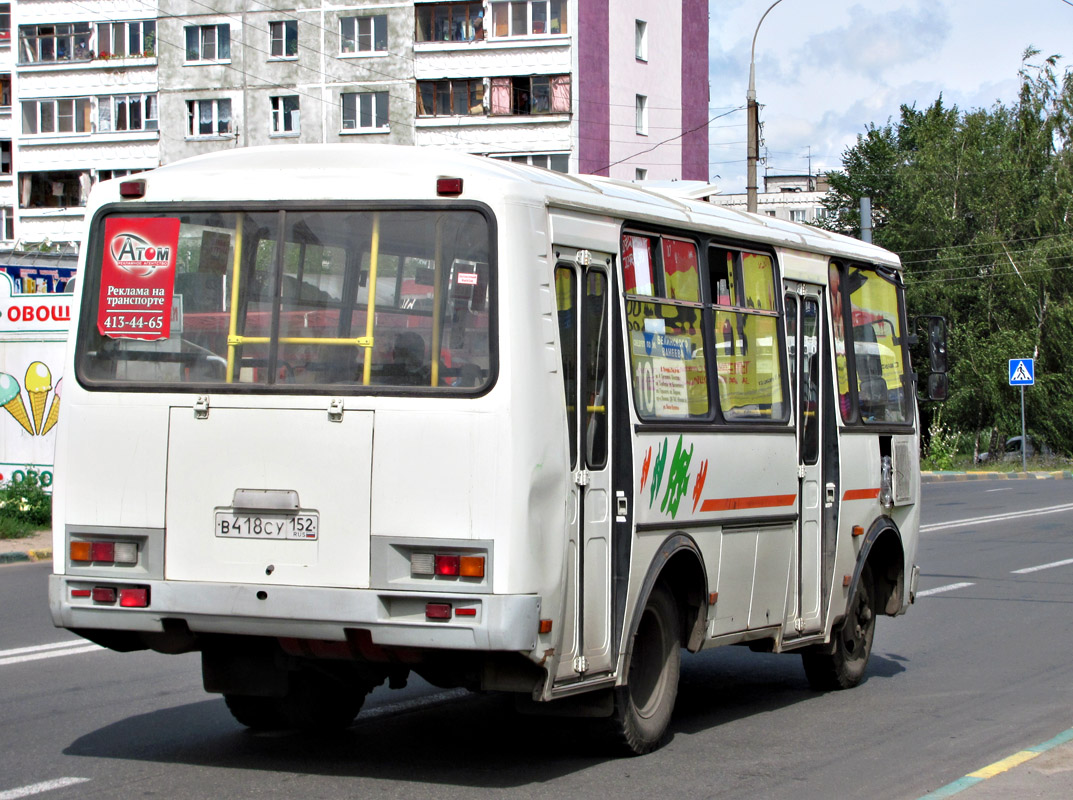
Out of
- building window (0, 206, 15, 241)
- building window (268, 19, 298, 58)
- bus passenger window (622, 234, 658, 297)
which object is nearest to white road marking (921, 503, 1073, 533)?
bus passenger window (622, 234, 658, 297)

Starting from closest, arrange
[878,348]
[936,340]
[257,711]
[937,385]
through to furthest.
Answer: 1. [257,711]
2. [936,340]
3. [878,348]
4. [937,385]

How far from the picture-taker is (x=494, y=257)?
254 inches

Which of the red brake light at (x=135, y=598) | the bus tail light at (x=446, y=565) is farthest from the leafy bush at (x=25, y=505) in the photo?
the bus tail light at (x=446, y=565)

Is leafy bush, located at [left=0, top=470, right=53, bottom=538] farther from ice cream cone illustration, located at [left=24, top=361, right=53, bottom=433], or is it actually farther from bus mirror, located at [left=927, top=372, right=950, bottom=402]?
bus mirror, located at [left=927, top=372, right=950, bottom=402]

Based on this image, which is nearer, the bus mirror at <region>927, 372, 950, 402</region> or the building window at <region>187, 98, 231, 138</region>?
the bus mirror at <region>927, 372, 950, 402</region>

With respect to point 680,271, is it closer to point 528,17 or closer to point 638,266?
point 638,266

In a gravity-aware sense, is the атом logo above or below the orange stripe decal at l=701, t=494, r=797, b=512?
above

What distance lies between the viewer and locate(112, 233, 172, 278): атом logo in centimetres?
692

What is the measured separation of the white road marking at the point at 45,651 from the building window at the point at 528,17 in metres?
47.4

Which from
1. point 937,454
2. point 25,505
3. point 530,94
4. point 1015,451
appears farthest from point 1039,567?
point 530,94

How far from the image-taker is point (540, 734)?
8.04m

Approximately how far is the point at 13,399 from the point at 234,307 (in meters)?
15.8

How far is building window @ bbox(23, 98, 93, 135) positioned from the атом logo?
187ft

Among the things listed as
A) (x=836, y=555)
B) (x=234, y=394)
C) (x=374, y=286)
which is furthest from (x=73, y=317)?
(x=836, y=555)
